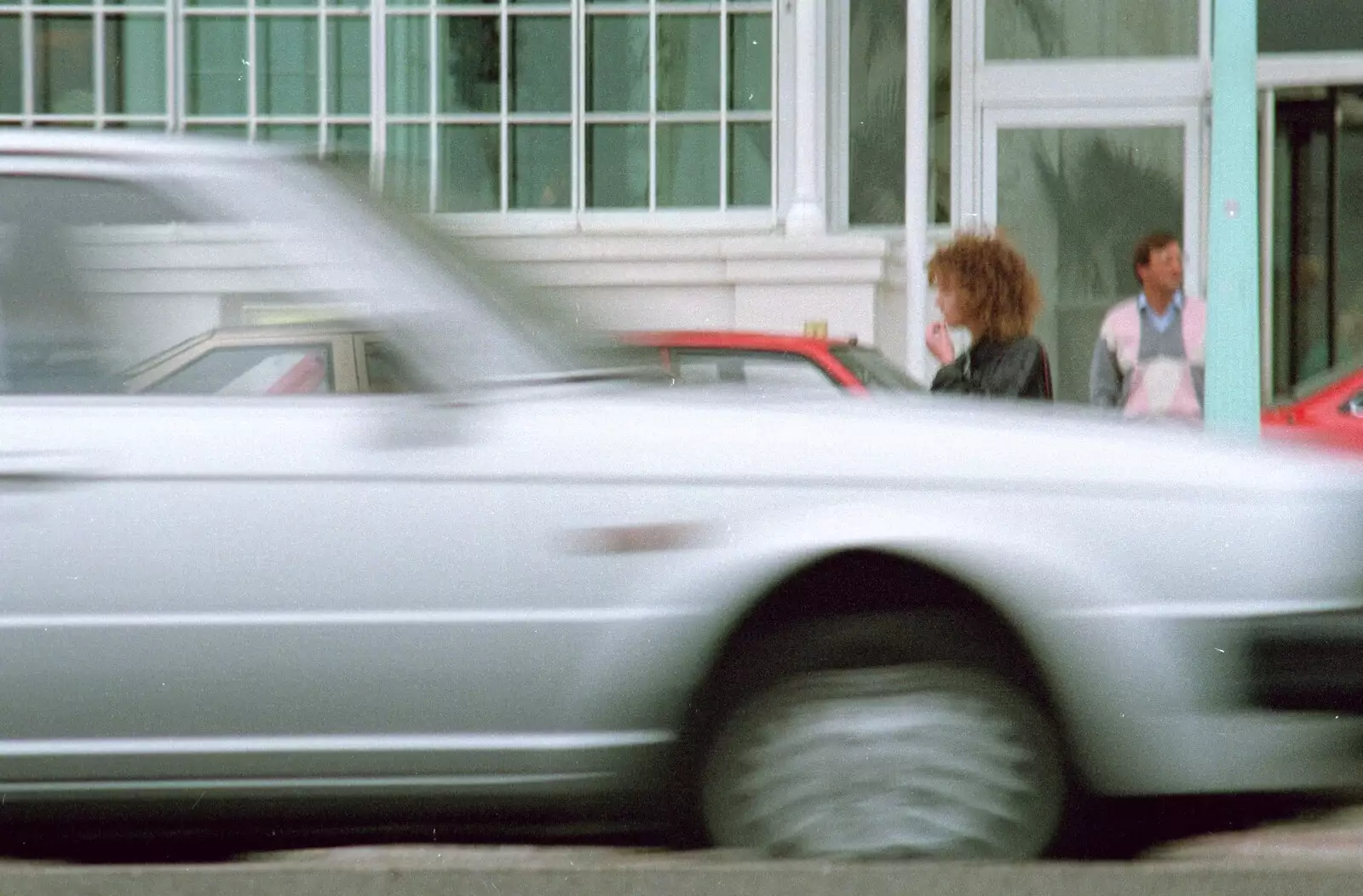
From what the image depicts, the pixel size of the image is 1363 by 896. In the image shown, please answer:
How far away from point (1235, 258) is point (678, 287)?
6.90 meters

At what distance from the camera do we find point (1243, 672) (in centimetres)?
405

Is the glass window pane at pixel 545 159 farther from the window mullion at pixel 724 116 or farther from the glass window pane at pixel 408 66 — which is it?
the window mullion at pixel 724 116

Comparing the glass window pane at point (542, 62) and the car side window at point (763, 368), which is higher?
the glass window pane at point (542, 62)

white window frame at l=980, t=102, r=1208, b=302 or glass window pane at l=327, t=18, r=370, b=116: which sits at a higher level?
glass window pane at l=327, t=18, r=370, b=116

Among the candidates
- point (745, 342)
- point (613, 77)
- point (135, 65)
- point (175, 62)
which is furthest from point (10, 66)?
point (745, 342)

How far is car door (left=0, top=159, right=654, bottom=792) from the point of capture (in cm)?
403

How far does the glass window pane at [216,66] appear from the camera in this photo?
1466 centimetres

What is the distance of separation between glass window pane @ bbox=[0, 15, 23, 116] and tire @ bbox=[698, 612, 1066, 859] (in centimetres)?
1188

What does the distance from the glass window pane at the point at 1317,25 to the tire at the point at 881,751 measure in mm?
11565

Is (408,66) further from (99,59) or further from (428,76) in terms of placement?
(99,59)

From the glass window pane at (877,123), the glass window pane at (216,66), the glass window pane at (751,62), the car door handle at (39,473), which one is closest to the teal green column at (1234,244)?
the car door handle at (39,473)

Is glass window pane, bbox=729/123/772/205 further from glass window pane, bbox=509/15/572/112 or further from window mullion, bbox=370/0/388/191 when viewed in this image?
window mullion, bbox=370/0/388/191

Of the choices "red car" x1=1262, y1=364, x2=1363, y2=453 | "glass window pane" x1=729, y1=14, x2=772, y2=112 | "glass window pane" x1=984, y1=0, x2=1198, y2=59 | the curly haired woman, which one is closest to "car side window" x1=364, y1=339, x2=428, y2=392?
the curly haired woman

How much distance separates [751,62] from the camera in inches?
574
